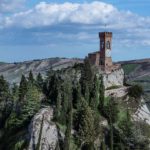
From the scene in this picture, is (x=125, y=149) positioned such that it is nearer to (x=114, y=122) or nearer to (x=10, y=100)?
(x=114, y=122)

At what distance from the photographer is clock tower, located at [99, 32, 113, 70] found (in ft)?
416

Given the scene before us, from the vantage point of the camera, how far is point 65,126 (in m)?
104

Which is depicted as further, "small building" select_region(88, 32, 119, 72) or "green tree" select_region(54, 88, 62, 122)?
"small building" select_region(88, 32, 119, 72)

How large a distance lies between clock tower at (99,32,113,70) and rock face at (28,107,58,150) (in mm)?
26400

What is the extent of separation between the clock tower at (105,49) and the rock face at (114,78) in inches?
131

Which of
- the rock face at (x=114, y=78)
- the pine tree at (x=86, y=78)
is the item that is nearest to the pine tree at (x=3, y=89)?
the pine tree at (x=86, y=78)

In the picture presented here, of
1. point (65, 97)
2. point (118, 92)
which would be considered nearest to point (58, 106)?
point (65, 97)

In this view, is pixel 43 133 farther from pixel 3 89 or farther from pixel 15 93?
pixel 3 89

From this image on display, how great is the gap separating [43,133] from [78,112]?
7.73 m

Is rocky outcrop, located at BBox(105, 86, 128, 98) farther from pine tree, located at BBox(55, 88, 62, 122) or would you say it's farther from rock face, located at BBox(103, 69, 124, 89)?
pine tree, located at BBox(55, 88, 62, 122)

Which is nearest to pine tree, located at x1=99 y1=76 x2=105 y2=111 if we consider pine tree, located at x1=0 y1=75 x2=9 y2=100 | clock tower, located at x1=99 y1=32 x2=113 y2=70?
clock tower, located at x1=99 y1=32 x2=113 y2=70

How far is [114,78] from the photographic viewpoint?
404 ft

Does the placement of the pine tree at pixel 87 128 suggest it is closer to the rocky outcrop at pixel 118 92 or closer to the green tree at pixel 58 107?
the green tree at pixel 58 107

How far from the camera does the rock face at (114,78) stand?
121062 mm
